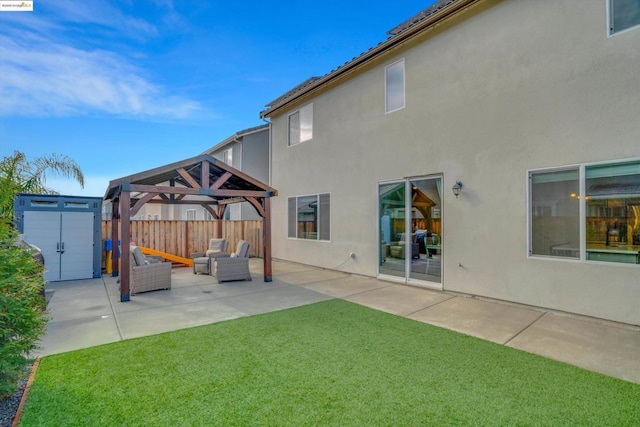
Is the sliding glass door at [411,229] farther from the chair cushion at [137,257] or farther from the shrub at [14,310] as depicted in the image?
the shrub at [14,310]

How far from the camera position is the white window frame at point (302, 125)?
37.7 feet

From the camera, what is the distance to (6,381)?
9.26ft

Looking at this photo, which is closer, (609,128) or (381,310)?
(609,128)

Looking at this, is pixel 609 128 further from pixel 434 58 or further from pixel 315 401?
pixel 315 401

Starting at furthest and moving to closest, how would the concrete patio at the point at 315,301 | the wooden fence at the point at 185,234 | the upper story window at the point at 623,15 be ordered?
the wooden fence at the point at 185,234 < the upper story window at the point at 623,15 < the concrete patio at the point at 315,301

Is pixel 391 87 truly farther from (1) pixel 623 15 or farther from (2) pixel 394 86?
(1) pixel 623 15

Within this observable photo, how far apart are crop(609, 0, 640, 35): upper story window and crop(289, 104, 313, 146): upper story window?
322 inches

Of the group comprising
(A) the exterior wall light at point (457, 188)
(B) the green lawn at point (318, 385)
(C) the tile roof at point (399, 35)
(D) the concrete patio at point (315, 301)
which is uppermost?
(C) the tile roof at point (399, 35)

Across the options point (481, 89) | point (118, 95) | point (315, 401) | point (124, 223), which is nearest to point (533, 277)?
point (481, 89)

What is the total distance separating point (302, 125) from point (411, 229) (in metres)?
6.17

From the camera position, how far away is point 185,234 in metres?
12.8

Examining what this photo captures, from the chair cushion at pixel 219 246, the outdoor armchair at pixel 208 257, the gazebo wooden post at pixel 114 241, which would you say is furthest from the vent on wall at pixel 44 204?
the chair cushion at pixel 219 246

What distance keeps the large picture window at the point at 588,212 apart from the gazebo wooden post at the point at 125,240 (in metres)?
8.51

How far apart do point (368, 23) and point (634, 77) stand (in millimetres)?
12092
